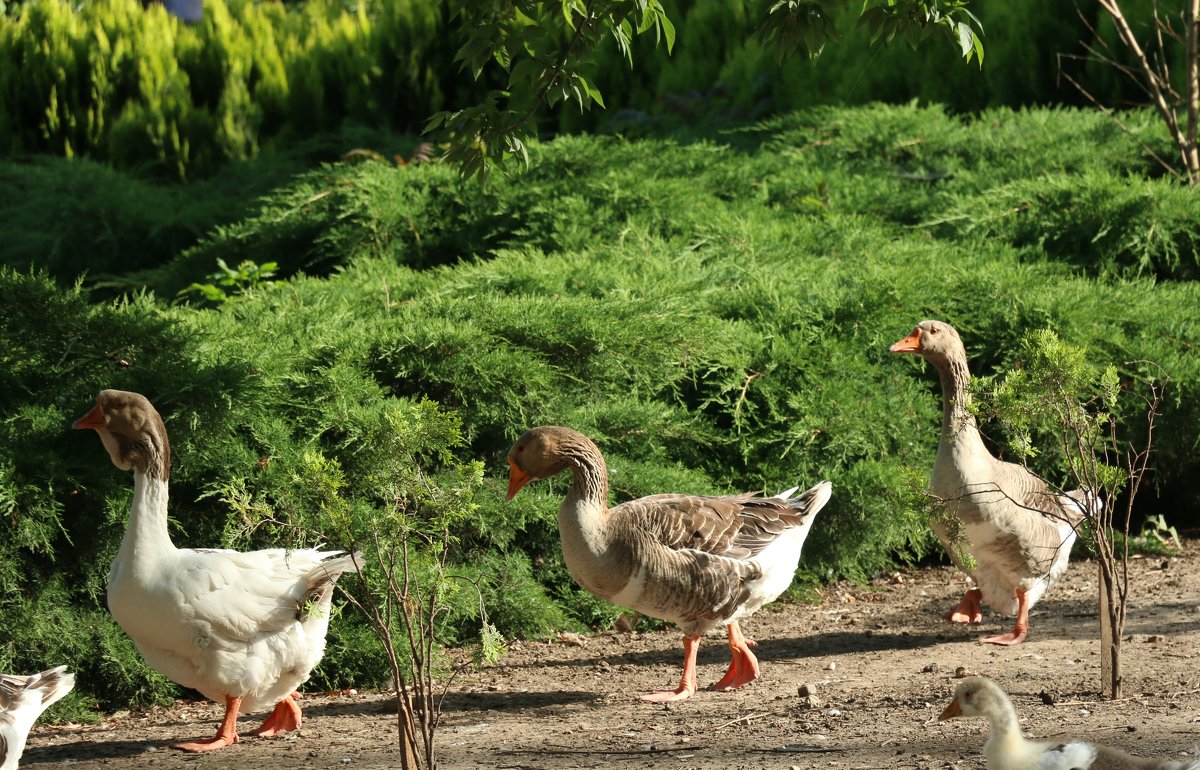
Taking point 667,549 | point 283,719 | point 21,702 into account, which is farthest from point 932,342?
point 21,702

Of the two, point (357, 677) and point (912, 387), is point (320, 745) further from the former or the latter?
point (912, 387)

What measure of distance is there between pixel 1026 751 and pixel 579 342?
3703 mm

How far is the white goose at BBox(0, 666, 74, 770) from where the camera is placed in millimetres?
4359

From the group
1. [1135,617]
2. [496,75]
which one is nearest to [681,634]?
[1135,617]

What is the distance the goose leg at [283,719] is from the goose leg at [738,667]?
67.6 inches

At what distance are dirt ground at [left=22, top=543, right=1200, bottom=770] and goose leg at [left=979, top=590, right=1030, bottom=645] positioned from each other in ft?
0.23

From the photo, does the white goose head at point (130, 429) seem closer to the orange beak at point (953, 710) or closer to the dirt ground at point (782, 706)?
the dirt ground at point (782, 706)

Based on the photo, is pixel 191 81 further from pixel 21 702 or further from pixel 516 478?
pixel 21 702

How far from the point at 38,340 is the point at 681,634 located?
3391mm

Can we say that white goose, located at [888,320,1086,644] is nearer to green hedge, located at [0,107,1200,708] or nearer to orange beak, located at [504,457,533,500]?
green hedge, located at [0,107,1200,708]

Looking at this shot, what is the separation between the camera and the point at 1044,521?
606cm

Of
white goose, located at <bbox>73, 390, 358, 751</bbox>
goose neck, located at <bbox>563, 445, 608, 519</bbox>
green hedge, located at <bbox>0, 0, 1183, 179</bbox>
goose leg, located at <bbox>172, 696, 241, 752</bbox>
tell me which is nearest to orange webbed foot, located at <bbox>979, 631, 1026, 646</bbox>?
goose neck, located at <bbox>563, 445, 608, 519</bbox>

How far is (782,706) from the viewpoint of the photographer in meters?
5.20

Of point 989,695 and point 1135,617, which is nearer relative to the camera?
point 989,695
